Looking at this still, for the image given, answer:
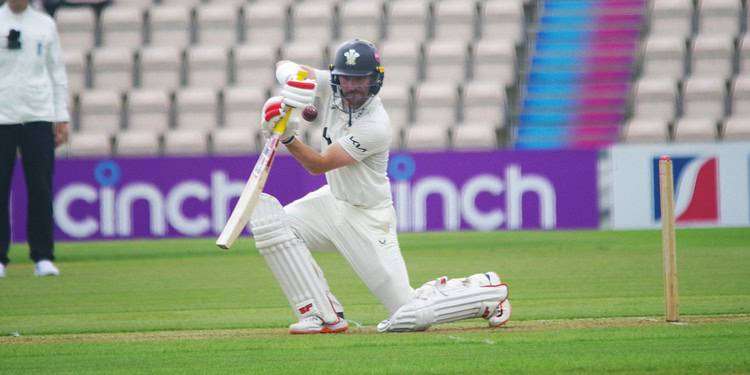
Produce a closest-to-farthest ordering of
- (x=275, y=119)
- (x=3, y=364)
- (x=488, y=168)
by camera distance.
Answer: (x=3, y=364) < (x=275, y=119) < (x=488, y=168)

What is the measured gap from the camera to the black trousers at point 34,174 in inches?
395

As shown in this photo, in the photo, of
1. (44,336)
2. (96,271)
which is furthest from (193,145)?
(44,336)

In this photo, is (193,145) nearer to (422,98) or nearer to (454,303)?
(422,98)

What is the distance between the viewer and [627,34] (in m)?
17.4

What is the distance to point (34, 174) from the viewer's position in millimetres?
10070

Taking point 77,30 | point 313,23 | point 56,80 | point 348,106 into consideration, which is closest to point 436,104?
point 313,23

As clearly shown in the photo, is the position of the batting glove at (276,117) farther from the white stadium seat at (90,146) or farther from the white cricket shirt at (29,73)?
the white stadium seat at (90,146)

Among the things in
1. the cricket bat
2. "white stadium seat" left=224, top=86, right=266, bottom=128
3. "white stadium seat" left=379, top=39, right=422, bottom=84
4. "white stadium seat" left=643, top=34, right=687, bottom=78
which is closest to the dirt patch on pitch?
the cricket bat

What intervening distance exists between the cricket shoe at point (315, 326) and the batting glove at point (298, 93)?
1134 millimetres

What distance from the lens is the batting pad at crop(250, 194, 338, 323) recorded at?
654cm

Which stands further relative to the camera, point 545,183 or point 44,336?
point 545,183

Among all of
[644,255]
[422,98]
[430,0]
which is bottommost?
[644,255]

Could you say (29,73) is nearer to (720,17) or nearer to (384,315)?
(384,315)

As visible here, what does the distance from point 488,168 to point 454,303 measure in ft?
24.9
